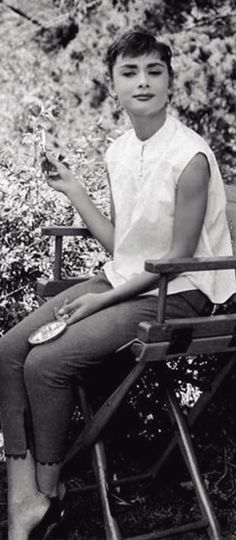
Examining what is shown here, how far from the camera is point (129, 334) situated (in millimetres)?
3174

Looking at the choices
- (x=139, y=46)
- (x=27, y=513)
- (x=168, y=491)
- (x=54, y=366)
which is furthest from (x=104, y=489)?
(x=139, y=46)

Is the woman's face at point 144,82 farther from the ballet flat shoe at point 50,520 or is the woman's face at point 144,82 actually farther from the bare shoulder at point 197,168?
the ballet flat shoe at point 50,520

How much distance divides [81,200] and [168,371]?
2.20ft

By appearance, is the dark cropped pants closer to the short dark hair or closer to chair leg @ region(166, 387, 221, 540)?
chair leg @ region(166, 387, 221, 540)

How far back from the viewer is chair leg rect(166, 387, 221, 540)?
330 cm

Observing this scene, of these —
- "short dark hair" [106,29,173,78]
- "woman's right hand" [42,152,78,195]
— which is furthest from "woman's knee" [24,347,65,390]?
"short dark hair" [106,29,173,78]

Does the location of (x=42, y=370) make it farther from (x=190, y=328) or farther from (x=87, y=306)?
(x=190, y=328)

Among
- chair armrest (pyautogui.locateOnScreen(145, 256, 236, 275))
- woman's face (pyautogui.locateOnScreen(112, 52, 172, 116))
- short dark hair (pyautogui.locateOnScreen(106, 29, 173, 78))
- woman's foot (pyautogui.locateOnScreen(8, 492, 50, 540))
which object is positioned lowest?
woman's foot (pyautogui.locateOnScreen(8, 492, 50, 540))

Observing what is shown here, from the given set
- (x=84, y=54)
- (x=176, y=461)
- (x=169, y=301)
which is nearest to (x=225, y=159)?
(x=84, y=54)

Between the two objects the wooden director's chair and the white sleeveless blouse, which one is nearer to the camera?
the wooden director's chair

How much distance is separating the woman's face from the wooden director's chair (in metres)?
0.59

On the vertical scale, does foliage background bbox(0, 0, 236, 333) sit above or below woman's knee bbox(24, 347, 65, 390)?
above


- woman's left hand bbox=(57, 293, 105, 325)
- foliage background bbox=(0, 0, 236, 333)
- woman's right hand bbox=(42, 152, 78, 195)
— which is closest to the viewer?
woman's left hand bbox=(57, 293, 105, 325)

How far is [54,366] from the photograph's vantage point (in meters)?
3.14
